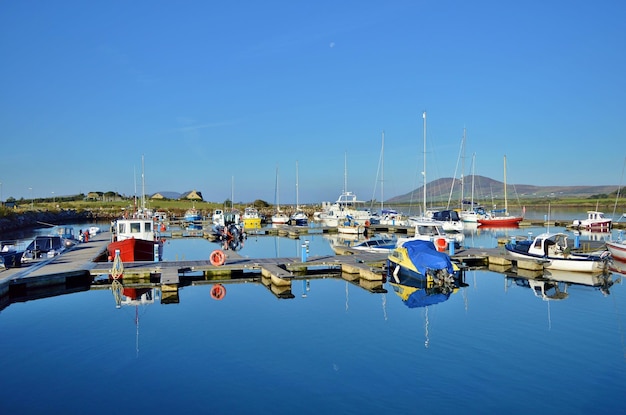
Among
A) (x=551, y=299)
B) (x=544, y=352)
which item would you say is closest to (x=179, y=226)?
(x=551, y=299)

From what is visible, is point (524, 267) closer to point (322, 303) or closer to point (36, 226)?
point (322, 303)

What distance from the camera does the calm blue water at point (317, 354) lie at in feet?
39.4

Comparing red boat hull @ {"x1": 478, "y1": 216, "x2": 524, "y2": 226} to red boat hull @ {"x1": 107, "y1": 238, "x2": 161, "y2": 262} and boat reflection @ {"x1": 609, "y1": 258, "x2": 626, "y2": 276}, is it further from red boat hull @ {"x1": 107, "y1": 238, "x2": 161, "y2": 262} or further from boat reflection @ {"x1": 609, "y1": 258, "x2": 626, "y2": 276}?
red boat hull @ {"x1": 107, "y1": 238, "x2": 161, "y2": 262}

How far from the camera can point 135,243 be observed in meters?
30.7

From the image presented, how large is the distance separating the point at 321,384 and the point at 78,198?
153687mm

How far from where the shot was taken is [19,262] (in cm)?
2786

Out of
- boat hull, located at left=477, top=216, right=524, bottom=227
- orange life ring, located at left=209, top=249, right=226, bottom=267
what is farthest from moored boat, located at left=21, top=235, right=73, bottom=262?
boat hull, located at left=477, top=216, right=524, bottom=227

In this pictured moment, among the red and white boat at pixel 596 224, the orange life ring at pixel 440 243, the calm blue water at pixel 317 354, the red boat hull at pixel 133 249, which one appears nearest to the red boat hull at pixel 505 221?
the red and white boat at pixel 596 224

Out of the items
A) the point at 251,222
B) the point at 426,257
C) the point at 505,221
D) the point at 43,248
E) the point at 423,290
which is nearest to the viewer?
the point at 423,290

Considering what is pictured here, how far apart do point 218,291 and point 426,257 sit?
1108cm

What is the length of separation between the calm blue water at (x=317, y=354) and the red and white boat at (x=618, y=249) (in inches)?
409

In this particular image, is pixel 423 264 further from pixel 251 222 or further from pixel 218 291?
pixel 251 222

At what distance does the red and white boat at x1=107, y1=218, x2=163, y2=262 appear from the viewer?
30.7 meters

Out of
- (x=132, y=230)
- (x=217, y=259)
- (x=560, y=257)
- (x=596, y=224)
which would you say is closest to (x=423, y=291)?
(x=560, y=257)
